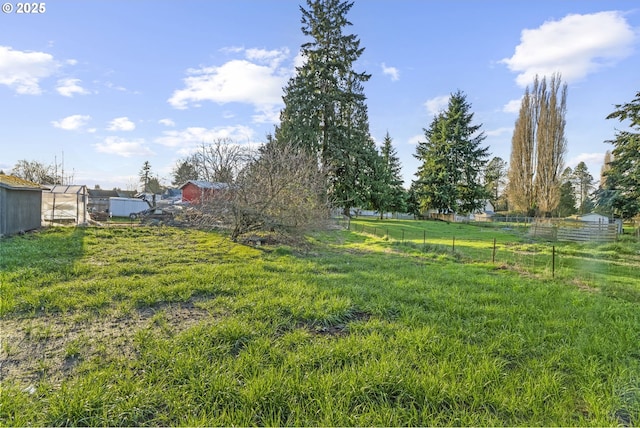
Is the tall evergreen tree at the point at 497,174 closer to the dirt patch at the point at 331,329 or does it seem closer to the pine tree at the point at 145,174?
the dirt patch at the point at 331,329

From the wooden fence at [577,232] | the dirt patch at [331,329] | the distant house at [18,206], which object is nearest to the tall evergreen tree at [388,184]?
the wooden fence at [577,232]

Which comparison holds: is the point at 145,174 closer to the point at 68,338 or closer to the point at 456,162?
the point at 456,162

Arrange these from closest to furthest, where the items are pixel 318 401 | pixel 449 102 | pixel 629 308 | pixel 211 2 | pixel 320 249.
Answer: pixel 318 401
pixel 629 308
pixel 211 2
pixel 320 249
pixel 449 102

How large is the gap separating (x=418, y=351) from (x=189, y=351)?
2.20m

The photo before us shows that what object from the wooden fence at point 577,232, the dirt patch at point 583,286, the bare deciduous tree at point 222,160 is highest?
the bare deciduous tree at point 222,160

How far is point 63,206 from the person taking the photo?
15.2m

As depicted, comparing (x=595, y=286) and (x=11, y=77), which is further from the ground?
(x=11, y=77)

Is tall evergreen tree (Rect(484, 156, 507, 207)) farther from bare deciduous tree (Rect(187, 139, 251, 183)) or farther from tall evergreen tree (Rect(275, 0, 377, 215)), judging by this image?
bare deciduous tree (Rect(187, 139, 251, 183))

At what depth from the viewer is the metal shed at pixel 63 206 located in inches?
580

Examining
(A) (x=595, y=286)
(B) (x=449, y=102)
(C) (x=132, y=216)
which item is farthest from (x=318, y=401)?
(B) (x=449, y=102)

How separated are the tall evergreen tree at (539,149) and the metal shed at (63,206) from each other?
32.7 metres

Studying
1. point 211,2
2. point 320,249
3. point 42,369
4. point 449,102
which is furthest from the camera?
point 449,102

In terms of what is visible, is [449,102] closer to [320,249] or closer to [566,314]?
[320,249]

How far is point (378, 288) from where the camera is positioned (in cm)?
545
